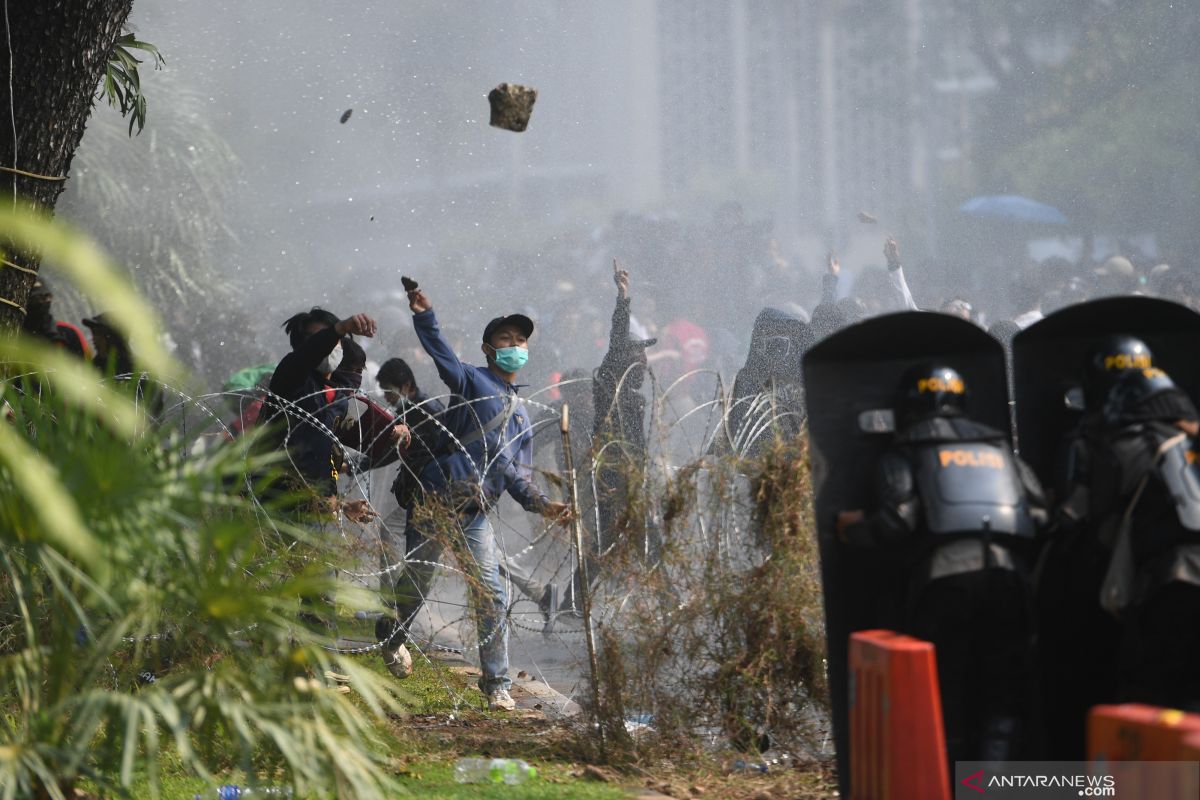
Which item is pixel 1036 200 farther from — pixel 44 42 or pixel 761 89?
pixel 44 42

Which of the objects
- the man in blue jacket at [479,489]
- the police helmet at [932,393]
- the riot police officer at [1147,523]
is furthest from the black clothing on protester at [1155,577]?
the man in blue jacket at [479,489]

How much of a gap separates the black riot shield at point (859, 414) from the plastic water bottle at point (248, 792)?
1757mm

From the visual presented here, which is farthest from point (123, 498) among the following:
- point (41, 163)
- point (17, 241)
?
point (41, 163)

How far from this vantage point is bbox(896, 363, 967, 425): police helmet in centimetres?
436

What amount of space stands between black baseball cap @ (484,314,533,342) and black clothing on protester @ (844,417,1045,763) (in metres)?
3.32

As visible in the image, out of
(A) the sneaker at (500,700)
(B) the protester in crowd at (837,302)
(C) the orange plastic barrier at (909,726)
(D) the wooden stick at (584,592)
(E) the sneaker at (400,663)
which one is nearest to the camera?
(C) the orange plastic barrier at (909,726)

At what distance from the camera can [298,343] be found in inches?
312

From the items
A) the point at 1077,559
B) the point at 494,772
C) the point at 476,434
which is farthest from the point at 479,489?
the point at 1077,559

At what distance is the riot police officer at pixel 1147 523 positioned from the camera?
402cm

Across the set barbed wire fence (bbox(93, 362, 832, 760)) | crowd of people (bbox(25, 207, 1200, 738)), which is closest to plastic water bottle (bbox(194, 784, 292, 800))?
crowd of people (bbox(25, 207, 1200, 738))

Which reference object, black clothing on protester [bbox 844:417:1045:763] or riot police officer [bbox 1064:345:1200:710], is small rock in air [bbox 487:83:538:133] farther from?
riot police officer [bbox 1064:345:1200:710]

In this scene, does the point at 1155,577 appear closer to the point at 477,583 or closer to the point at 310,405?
the point at 477,583

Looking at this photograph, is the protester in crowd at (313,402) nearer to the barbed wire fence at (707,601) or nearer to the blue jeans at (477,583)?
the blue jeans at (477,583)

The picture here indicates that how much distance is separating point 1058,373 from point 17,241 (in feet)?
11.9
